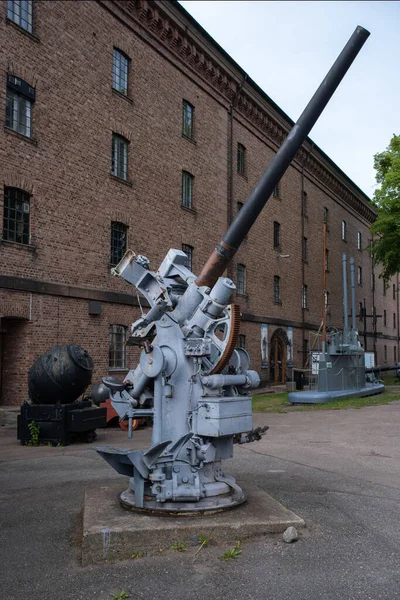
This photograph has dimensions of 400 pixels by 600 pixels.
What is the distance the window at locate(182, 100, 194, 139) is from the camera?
22797 mm

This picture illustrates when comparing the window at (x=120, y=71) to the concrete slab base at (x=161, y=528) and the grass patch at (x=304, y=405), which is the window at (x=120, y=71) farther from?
the concrete slab base at (x=161, y=528)

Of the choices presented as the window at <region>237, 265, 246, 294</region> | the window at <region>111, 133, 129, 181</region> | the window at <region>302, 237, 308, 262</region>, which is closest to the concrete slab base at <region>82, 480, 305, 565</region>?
the window at <region>111, 133, 129, 181</region>

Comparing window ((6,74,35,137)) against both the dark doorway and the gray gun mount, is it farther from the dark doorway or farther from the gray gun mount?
the dark doorway

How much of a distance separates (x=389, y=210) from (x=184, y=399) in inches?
1179

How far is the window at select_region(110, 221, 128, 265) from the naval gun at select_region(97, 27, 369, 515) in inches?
506

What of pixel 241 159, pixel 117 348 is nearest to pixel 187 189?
pixel 241 159

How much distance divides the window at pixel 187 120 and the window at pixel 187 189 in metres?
1.58

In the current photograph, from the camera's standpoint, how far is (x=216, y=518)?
17.1 ft

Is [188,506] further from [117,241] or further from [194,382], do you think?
[117,241]

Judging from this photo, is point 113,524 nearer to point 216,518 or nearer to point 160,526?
point 160,526

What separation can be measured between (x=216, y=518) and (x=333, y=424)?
9750 mm

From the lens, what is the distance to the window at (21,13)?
50.7ft

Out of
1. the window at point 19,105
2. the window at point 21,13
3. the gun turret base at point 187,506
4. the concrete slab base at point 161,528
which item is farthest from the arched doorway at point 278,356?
the concrete slab base at point 161,528

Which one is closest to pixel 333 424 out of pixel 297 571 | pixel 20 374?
pixel 20 374
